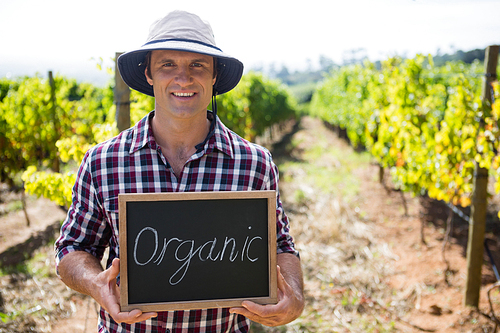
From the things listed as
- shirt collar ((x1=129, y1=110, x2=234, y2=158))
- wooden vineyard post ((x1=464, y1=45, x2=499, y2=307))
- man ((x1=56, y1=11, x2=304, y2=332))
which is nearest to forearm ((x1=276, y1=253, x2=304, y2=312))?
man ((x1=56, y1=11, x2=304, y2=332))

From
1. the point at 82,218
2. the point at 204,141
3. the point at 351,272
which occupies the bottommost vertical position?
the point at 351,272

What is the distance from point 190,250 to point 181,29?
0.87 meters

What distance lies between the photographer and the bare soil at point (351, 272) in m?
4.11

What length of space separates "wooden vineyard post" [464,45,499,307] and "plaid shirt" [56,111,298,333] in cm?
327

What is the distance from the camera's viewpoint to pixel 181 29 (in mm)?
1509

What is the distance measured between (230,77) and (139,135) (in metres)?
0.53

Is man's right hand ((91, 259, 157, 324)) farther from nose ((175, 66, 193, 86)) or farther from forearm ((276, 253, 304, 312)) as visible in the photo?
nose ((175, 66, 193, 86))

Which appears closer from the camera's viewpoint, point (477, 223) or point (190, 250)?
point (190, 250)

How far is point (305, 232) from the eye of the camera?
256 inches

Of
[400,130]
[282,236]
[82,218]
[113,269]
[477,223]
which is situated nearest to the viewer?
[113,269]

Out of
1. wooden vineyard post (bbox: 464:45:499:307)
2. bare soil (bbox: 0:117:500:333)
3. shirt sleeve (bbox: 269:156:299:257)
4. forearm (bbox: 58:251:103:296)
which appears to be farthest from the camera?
bare soil (bbox: 0:117:500:333)

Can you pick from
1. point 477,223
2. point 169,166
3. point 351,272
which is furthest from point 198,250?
point 351,272

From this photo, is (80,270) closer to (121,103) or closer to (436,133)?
(121,103)

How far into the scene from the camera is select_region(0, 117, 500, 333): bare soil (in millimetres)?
4105
